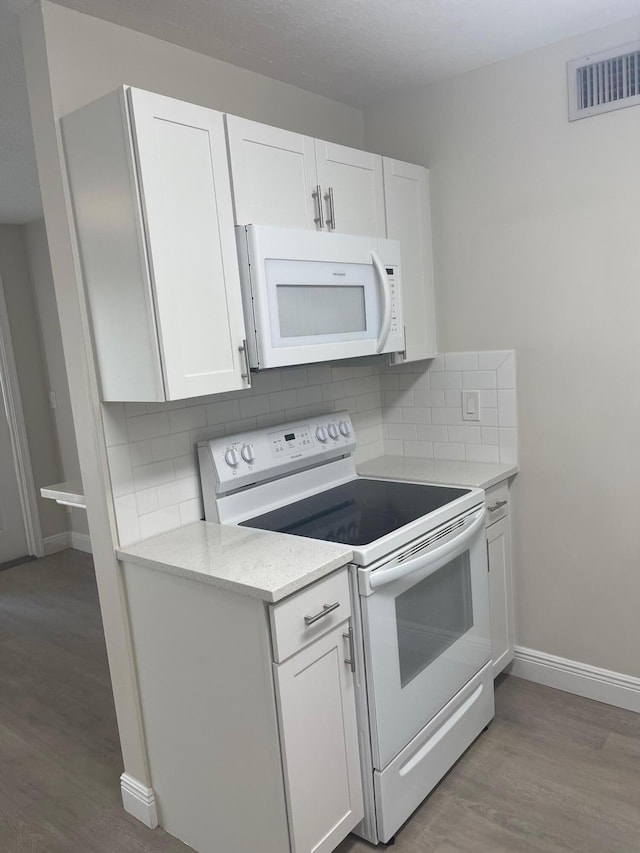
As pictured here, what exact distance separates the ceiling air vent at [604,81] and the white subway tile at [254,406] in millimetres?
1492

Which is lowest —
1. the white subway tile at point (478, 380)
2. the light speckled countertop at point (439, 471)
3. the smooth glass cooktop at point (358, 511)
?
the smooth glass cooktop at point (358, 511)

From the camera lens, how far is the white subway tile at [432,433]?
2.84m

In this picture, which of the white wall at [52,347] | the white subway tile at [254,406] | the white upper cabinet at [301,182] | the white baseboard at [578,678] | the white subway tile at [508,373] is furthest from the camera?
the white wall at [52,347]

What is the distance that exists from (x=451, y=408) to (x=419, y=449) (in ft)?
0.83

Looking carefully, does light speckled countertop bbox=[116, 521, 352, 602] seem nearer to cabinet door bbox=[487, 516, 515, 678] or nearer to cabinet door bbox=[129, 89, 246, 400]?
cabinet door bbox=[129, 89, 246, 400]

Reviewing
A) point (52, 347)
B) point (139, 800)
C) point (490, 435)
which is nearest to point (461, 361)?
point (490, 435)

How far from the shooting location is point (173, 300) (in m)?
1.70

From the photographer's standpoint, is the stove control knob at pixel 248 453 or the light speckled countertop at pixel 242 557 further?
the stove control knob at pixel 248 453

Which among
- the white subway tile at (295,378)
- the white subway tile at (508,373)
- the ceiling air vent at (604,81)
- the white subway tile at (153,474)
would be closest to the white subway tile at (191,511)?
the white subway tile at (153,474)

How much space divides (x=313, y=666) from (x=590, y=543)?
4.43ft

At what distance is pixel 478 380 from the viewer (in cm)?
270

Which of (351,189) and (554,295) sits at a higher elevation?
(351,189)

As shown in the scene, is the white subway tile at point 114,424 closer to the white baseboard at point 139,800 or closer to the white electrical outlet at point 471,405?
the white baseboard at point 139,800

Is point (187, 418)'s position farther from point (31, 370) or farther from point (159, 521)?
point (31, 370)
